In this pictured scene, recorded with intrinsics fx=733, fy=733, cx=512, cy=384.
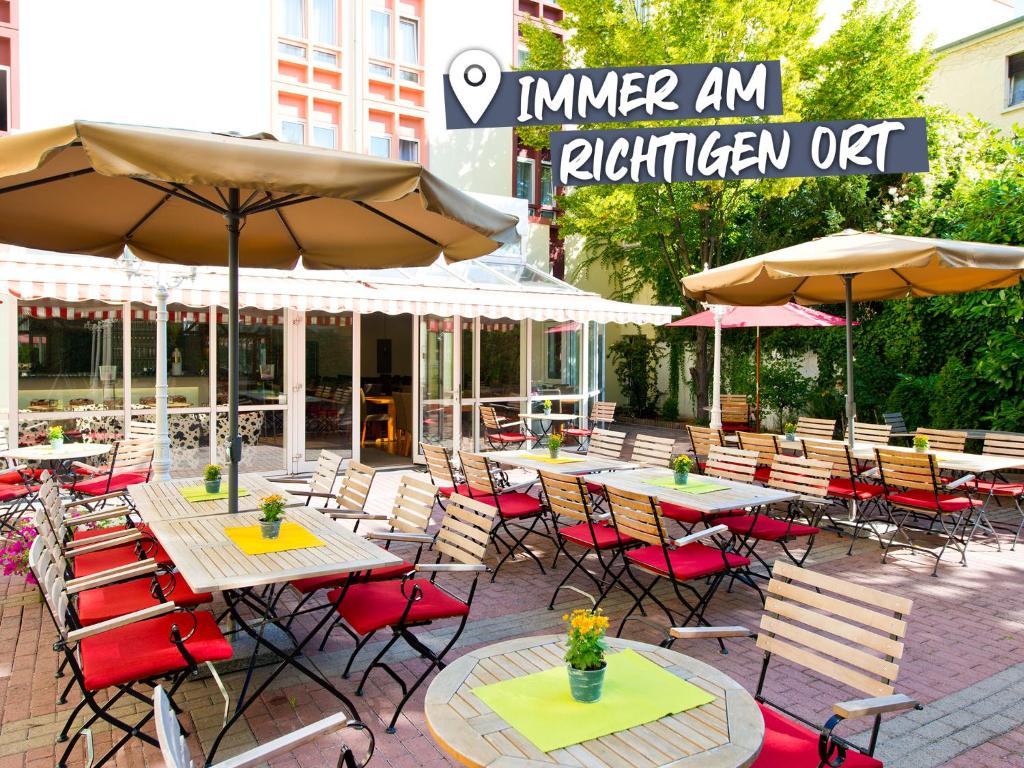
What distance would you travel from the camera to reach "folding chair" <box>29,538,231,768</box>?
3.20 metres

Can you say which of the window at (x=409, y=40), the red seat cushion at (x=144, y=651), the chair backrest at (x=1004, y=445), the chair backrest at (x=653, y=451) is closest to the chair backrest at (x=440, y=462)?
the chair backrest at (x=653, y=451)

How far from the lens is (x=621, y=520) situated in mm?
5207

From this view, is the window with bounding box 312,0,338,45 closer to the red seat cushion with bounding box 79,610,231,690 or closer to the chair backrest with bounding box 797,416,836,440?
the chair backrest with bounding box 797,416,836,440

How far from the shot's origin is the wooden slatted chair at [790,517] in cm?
580

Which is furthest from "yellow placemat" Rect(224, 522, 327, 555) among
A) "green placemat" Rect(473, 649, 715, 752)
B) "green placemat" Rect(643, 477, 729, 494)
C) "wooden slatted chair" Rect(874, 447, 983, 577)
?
"wooden slatted chair" Rect(874, 447, 983, 577)

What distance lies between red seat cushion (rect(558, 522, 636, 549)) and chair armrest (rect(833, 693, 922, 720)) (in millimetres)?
2784

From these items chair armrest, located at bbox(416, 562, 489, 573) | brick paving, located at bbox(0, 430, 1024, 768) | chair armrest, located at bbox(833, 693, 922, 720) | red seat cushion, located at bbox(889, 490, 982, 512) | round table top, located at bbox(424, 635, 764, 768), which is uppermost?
round table top, located at bbox(424, 635, 764, 768)

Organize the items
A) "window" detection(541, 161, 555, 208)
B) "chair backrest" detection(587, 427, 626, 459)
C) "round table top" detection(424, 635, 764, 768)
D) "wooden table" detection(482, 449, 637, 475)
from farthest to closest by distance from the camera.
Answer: "window" detection(541, 161, 555, 208)
"chair backrest" detection(587, 427, 626, 459)
"wooden table" detection(482, 449, 637, 475)
"round table top" detection(424, 635, 764, 768)

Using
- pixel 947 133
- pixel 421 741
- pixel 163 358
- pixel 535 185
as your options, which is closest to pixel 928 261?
pixel 421 741

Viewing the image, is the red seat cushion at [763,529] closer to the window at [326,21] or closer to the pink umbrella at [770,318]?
the pink umbrella at [770,318]

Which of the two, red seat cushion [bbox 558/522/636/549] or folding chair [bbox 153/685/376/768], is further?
red seat cushion [bbox 558/522/636/549]

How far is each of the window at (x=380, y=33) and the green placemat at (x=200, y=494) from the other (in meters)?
11.7

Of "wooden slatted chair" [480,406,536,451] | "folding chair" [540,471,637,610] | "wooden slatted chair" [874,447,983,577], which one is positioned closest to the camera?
"folding chair" [540,471,637,610]

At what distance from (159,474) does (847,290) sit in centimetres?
780
